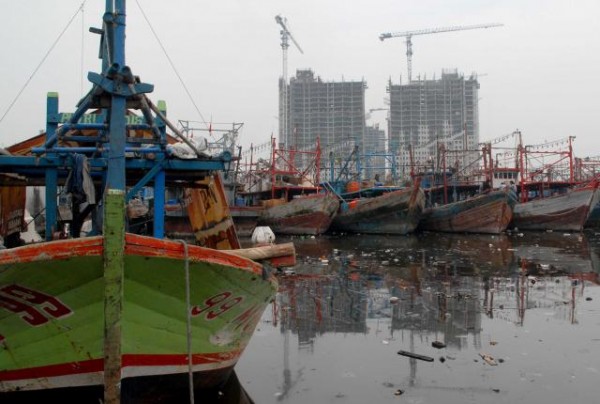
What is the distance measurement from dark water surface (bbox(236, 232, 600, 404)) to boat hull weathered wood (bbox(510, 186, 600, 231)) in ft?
37.1

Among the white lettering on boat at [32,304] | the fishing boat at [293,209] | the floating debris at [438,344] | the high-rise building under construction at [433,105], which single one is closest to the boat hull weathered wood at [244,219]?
the fishing boat at [293,209]

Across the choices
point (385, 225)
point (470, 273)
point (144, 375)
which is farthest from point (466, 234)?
point (144, 375)

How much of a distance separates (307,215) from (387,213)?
3326 mm

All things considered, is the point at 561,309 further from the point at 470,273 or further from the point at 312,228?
the point at 312,228

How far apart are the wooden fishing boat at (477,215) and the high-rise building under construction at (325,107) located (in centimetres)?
3805

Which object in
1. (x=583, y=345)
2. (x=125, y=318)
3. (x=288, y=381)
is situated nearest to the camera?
(x=125, y=318)

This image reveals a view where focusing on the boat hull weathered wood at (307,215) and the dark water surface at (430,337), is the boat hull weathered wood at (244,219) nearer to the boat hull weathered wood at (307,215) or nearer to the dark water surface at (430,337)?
the boat hull weathered wood at (307,215)

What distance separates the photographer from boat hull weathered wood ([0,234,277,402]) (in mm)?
2742

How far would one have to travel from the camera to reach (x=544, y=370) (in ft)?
14.0

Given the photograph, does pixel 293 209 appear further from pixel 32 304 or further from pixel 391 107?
pixel 391 107

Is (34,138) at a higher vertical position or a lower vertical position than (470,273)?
higher

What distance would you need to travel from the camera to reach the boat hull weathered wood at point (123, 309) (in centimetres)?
274

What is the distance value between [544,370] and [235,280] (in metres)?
2.95

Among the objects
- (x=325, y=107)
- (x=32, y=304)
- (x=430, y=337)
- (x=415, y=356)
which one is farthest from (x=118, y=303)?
(x=325, y=107)
